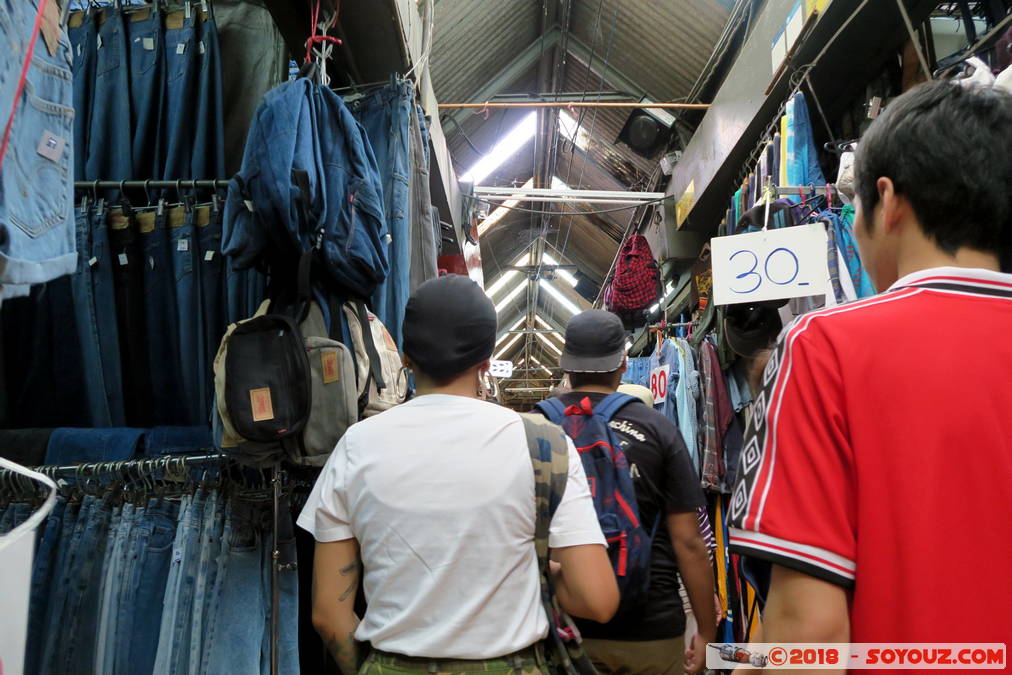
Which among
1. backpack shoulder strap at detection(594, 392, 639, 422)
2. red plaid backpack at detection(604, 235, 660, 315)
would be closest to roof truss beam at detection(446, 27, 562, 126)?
red plaid backpack at detection(604, 235, 660, 315)

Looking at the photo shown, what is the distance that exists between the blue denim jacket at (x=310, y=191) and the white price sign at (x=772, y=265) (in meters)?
1.34

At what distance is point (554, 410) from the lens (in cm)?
210

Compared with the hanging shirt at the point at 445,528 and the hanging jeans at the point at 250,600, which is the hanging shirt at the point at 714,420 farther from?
the hanging jeans at the point at 250,600

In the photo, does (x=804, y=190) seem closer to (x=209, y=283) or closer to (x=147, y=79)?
(x=209, y=283)

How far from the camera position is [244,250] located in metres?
1.65

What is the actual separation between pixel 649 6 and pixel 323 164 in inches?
173

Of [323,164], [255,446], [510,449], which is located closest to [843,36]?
[323,164]

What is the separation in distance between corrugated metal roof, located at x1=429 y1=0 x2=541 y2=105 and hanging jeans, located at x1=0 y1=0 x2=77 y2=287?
4.30 meters

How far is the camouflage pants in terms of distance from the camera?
113 cm

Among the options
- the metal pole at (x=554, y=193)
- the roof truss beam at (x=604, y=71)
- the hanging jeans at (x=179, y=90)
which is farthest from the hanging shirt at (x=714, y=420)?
the roof truss beam at (x=604, y=71)

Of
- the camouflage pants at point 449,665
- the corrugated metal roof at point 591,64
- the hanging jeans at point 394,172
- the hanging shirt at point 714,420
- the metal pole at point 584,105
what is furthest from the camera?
the corrugated metal roof at point 591,64

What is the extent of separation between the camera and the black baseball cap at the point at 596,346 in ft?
A: 7.29

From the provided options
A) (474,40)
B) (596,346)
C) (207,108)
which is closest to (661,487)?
(596,346)

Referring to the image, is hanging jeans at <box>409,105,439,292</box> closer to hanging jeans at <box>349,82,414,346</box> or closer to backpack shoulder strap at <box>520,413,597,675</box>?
hanging jeans at <box>349,82,414,346</box>
